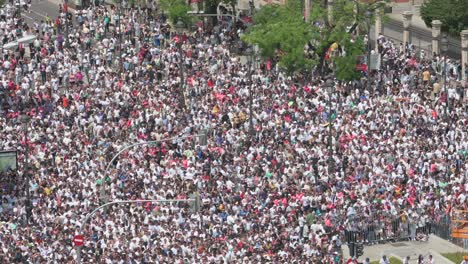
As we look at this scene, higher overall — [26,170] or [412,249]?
[26,170]

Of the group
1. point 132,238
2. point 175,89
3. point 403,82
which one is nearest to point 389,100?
point 403,82

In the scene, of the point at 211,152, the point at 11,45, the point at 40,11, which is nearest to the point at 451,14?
the point at 211,152

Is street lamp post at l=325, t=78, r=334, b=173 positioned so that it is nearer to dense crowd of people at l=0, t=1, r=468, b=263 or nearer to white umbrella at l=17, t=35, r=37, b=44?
dense crowd of people at l=0, t=1, r=468, b=263

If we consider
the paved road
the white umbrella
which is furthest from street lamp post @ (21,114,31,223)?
the paved road

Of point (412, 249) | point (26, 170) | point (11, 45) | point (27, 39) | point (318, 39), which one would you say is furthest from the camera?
point (27, 39)

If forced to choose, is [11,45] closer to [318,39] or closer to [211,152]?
[318,39]

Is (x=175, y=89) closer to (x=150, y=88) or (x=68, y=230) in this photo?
(x=150, y=88)

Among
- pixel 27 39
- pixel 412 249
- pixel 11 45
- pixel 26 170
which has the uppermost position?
pixel 27 39
